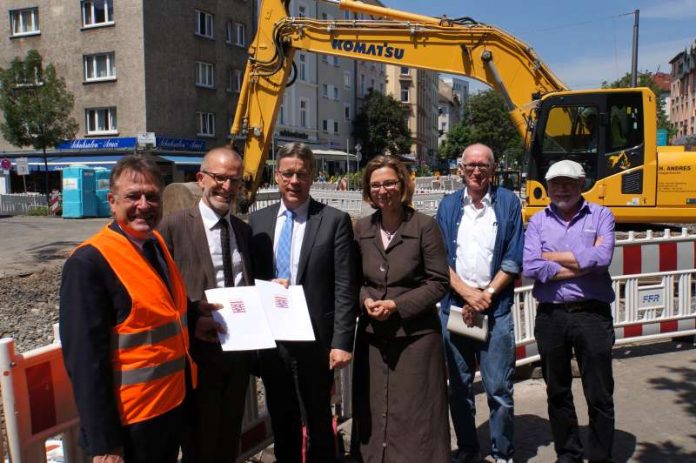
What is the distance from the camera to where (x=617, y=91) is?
847 cm

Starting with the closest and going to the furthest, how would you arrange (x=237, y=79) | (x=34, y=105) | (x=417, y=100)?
(x=34, y=105) → (x=237, y=79) → (x=417, y=100)

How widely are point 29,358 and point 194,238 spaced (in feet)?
3.05

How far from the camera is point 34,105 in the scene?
1050 inches

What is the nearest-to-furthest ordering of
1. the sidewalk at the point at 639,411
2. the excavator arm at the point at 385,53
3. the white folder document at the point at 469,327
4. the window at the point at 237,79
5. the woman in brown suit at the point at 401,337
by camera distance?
the woman in brown suit at the point at 401,337 < the white folder document at the point at 469,327 < the sidewalk at the point at 639,411 < the excavator arm at the point at 385,53 < the window at the point at 237,79

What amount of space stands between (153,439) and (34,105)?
2858cm

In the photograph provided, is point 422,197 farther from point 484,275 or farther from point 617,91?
point 484,275

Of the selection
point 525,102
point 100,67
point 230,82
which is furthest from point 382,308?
point 230,82

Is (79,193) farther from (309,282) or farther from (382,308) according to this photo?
(382,308)

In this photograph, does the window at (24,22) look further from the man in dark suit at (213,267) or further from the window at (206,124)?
the man in dark suit at (213,267)

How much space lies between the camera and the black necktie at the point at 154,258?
255 cm

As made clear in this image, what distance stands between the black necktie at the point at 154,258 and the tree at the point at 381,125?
5097 cm

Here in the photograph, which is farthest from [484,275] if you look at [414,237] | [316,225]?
[316,225]

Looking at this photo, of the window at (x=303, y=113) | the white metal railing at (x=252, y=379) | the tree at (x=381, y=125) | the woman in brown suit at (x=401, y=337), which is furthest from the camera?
the tree at (x=381, y=125)

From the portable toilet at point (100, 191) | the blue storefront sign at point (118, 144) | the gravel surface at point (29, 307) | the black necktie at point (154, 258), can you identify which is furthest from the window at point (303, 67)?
the black necktie at point (154, 258)
